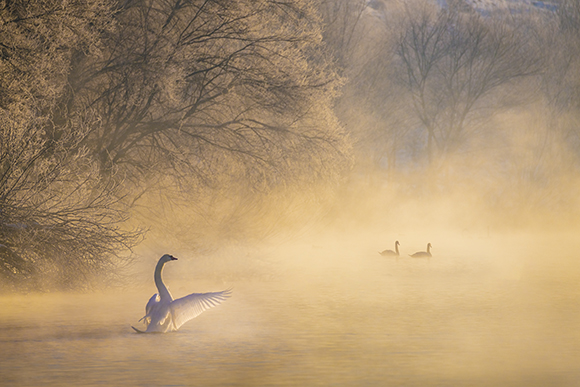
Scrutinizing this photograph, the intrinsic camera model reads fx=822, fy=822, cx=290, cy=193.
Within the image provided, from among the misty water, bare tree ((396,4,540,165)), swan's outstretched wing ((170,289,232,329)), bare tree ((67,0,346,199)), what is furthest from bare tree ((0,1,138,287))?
bare tree ((396,4,540,165))

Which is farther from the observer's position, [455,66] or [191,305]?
[455,66]

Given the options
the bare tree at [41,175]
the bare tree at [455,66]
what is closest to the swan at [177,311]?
the bare tree at [41,175]

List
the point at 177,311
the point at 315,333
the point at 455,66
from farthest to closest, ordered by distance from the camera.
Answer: the point at 455,66 < the point at 315,333 < the point at 177,311

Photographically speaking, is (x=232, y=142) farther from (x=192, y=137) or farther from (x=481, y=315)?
(x=481, y=315)

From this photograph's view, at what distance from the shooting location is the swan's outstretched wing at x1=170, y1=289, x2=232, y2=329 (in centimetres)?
1166

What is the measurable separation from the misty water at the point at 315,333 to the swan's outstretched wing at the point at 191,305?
255mm

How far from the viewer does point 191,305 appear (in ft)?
38.3

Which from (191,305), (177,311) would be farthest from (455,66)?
(177,311)

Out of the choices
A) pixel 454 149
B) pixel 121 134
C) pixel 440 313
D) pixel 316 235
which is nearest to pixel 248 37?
pixel 121 134

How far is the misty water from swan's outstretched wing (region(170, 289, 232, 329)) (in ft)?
0.84

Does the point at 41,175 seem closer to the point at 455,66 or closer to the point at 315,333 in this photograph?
the point at 315,333

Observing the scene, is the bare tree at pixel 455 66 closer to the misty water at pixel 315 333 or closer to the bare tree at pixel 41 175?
the misty water at pixel 315 333

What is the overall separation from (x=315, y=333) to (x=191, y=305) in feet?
5.95

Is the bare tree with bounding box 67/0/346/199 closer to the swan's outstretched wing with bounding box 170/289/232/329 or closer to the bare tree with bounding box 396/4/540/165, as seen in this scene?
the swan's outstretched wing with bounding box 170/289/232/329
